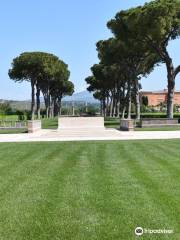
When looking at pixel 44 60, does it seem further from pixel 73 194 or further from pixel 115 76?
pixel 73 194

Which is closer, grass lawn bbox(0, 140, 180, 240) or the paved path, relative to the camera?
grass lawn bbox(0, 140, 180, 240)

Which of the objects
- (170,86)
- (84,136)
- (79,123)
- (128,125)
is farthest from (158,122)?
(84,136)

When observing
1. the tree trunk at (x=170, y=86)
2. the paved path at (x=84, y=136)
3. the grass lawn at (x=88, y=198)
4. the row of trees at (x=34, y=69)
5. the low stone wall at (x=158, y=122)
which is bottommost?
the paved path at (x=84, y=136)

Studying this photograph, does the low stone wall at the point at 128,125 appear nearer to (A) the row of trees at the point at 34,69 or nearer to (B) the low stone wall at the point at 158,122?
(B) the low stone wall at the point at 158,122

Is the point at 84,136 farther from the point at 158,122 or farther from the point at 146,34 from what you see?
the point at 146,34

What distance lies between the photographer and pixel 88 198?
764cm

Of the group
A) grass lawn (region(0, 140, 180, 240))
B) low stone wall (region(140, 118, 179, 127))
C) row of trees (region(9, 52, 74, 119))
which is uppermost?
row of trees (region(9, 52, 74, 119))

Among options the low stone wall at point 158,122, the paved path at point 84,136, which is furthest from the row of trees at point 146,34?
the paved path at point 84,136

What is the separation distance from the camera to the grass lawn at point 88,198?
596cm

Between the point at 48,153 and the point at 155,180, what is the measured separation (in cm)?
629

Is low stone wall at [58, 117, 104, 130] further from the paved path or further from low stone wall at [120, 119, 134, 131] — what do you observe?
the paved path

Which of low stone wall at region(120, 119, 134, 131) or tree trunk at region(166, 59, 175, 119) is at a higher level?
tree trunk at region(166, 59, 175, 119)

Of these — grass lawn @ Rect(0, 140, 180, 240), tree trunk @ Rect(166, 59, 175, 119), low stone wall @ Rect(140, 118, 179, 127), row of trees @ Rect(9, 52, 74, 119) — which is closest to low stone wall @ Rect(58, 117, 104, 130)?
low stone wall @ Rect(140, 118, 179, 127)

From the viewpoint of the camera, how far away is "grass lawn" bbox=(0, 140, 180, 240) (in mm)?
5957
